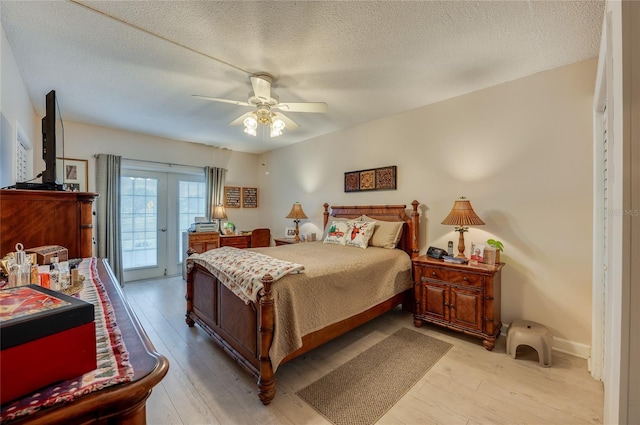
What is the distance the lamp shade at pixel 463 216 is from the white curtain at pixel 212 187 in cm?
433

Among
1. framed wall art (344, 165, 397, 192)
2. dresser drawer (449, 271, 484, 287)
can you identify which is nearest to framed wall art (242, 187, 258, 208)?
framed wall art (344, 165, 397, 192)

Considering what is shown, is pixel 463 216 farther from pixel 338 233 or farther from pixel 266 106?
pixel 266 106

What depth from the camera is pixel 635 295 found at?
0.89m

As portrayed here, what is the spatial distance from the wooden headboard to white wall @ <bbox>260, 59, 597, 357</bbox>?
0.13m

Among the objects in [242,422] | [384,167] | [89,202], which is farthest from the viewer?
[384,167]

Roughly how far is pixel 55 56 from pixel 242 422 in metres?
3.24

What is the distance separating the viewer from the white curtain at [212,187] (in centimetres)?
534

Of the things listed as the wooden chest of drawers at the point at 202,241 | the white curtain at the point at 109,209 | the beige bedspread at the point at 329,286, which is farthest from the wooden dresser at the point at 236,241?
the beige bedspread at the point at 329,286

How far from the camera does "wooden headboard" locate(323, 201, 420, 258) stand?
3359 millimetres

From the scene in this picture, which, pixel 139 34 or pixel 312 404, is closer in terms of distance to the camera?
pixel 312 404

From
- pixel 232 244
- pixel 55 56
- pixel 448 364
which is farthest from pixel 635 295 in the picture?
pixel 232 244

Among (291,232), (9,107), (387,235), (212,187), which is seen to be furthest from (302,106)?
(212,187)

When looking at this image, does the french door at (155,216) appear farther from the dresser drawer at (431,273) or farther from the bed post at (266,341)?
the dresser drawer at (431,273)

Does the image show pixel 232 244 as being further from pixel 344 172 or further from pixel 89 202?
pixel 89 202
